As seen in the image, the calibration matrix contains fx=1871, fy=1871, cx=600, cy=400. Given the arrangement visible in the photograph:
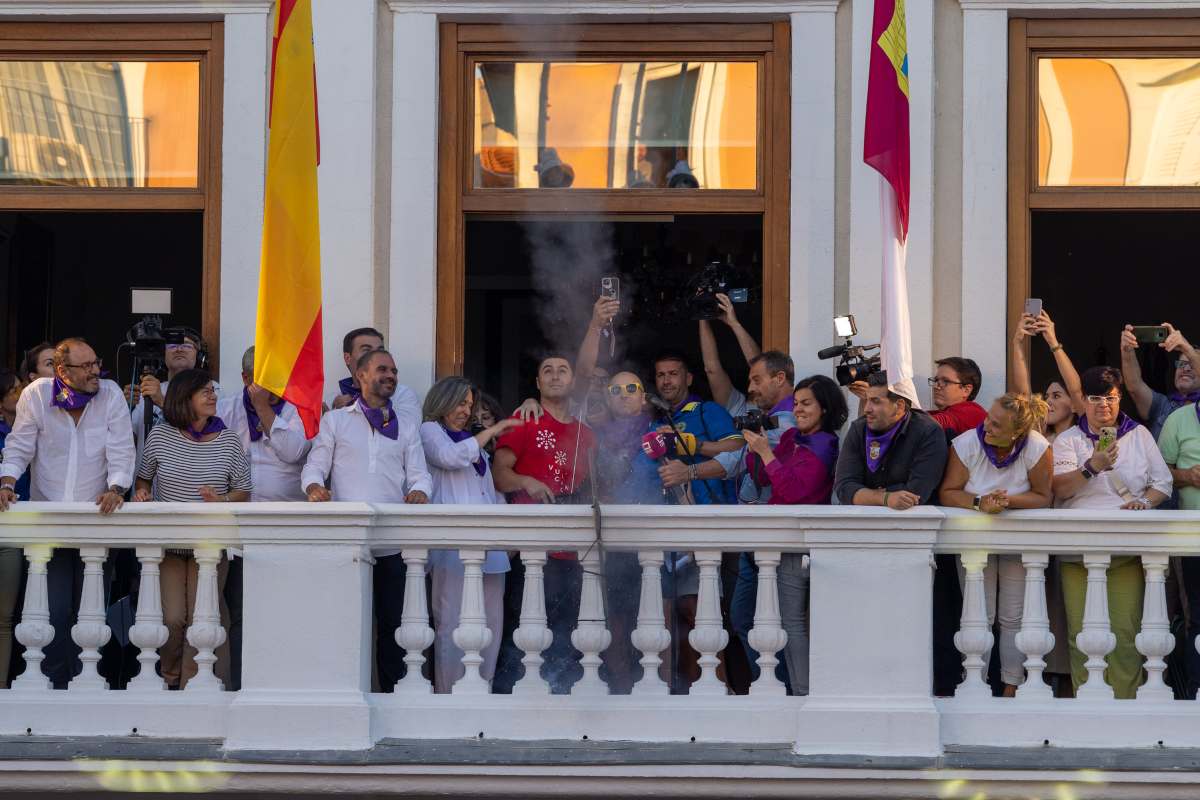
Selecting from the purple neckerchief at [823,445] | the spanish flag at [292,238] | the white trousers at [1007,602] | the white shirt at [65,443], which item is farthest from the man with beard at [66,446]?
the white trousers at [1007,602]

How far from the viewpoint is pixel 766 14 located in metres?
9.20

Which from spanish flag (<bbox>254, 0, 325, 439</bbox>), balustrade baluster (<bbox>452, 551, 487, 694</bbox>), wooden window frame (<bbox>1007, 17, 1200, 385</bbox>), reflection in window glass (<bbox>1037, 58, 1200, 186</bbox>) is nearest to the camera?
balustrade baluster (<bbox>452, 551, 487, 694</bbox>)

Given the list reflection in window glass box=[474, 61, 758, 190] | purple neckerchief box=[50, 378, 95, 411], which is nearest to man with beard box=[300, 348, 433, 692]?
purple neckerchief box=[50, 378, 95, 411]

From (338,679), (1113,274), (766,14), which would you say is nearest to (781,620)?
(338,679)

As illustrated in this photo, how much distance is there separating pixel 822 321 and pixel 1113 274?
5.30 metres

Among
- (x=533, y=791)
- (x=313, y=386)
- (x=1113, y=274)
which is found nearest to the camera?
(x=533, y=791)

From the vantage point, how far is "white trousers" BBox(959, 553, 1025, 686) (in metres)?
7.41

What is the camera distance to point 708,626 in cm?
722

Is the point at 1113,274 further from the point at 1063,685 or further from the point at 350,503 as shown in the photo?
the point at 350,503

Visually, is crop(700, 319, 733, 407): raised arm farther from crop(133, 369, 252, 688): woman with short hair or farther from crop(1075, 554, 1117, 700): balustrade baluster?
crop(133, 369, 252, 688): woman with short hair

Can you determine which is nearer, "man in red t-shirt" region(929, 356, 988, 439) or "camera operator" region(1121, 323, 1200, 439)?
"man in red t-shirt" region(929, 356, 988, 439)

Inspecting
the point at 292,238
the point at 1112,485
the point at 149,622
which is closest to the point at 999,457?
the point at 1112,485

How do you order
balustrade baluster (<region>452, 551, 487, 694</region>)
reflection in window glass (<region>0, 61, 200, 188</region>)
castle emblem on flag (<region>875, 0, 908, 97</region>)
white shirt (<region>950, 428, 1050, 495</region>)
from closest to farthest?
1. balustrade baluster (<region>452, 551, 487, 694</region>)
2. white shirt (<region>950, 428, 1050, 495</region>)
3. castle emblem on flag (<region>875, 0, 908, 97</region>)
4. reflection in window glass (<region>0, 61, 200, 188</region>)

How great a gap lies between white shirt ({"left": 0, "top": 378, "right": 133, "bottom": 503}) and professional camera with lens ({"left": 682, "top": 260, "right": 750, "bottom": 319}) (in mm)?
2665
